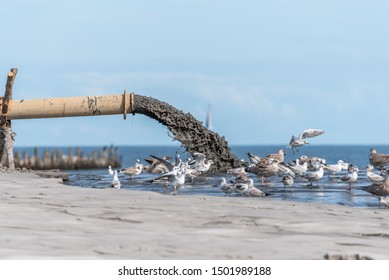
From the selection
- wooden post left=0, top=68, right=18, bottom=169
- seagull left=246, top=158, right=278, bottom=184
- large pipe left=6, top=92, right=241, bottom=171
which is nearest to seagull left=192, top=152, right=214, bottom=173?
seagull left=246, top=158, right=278, bottom=184

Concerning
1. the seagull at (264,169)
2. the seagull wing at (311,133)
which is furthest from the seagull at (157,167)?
the seagull wing at (311,133)

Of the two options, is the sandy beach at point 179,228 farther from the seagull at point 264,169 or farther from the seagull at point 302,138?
the seagull at point 302,138

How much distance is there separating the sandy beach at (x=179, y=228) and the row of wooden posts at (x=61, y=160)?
157ft

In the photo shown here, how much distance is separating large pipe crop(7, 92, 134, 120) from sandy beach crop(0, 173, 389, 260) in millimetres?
10948

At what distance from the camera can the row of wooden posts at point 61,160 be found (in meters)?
61.9

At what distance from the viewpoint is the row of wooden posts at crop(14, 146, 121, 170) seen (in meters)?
61.9

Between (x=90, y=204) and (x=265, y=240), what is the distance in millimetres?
4176

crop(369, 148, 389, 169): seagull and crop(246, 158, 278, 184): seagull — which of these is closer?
crop(246, 158, 278, 184): seagull

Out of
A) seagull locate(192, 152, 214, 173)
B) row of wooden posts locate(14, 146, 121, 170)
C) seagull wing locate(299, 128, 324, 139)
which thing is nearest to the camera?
seagull locate(192, 152, 214, 173)

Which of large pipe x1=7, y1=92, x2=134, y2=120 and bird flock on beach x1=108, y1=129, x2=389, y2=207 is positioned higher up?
large pipe x1=7, y1=92, x2=134, y2=120

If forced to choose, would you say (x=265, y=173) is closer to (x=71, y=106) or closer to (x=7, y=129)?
(x=71, y=106)

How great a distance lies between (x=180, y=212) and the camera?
11891mm

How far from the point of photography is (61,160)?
6400 centimetres

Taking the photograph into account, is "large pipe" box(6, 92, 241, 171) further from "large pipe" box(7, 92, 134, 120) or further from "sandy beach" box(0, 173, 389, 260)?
"sandy beach" box(0, 173, 389, 260)
